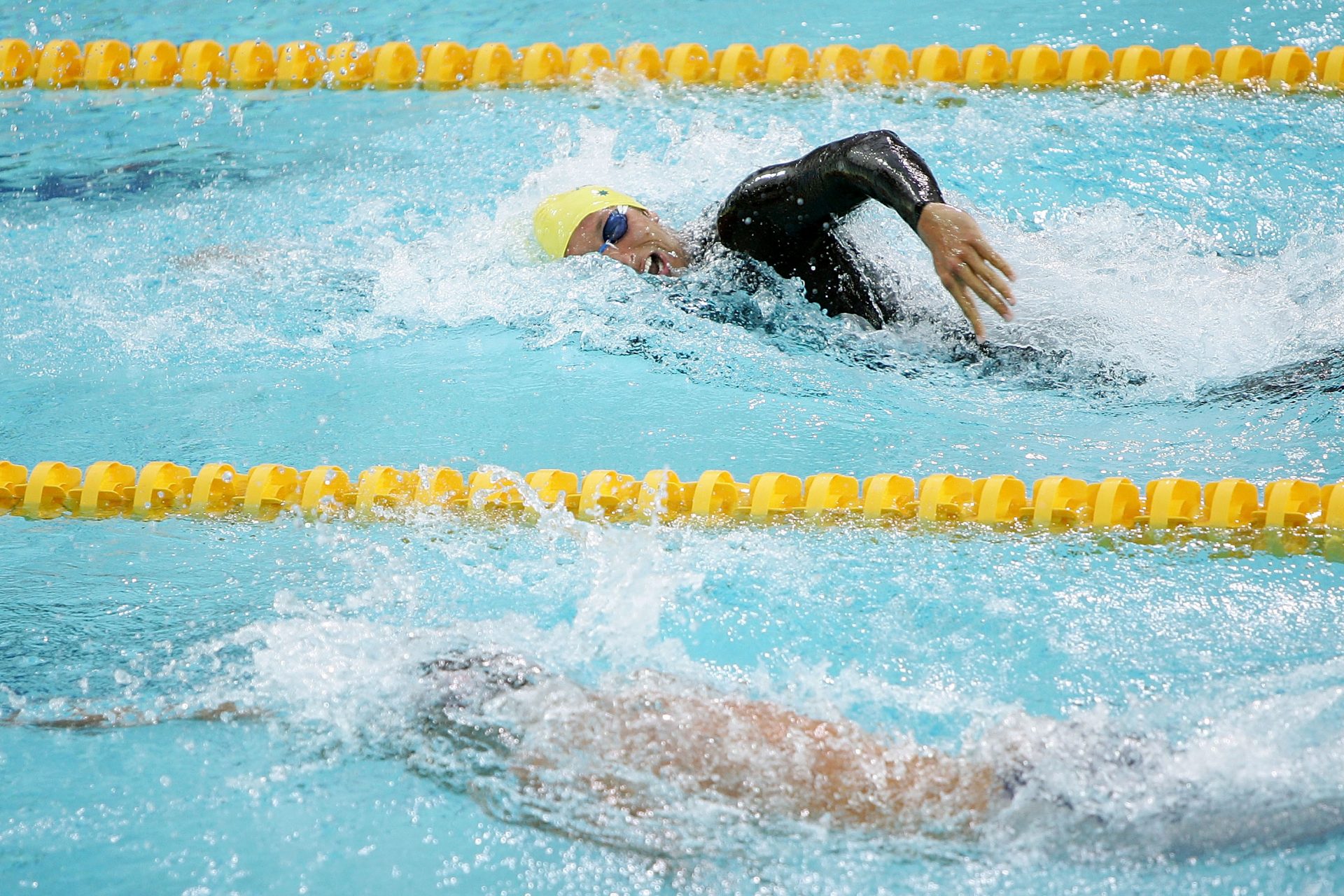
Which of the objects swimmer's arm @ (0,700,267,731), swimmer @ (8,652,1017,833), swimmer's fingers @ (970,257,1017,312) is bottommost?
swimmer's arm @ (0,700,267,731)

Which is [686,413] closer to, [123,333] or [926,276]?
[926,276]

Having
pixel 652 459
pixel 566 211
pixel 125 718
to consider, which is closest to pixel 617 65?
pixel 566 211

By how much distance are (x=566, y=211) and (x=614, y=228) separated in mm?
277

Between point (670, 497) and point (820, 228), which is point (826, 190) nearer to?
point (820, 228)

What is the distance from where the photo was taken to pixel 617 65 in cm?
545

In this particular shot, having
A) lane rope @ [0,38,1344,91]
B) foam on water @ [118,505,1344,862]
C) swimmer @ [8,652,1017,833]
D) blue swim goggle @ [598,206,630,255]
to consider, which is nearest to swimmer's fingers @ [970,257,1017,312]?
foam on water @ [118,505,1344,862]

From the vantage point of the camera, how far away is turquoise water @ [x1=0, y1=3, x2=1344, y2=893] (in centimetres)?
202

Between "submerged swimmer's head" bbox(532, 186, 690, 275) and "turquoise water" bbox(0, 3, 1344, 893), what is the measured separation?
0.08 meters

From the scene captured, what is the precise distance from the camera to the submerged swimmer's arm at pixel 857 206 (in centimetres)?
262

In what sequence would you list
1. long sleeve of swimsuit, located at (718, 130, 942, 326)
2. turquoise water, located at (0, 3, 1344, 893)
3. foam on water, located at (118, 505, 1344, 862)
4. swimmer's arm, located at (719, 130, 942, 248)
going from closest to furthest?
1. foam on water, located at (118, 505, 1344, 862)
2. turquoise water, located at (0, 3, 1344, 893)
3. swimmer's arm, located at (719, 130, 942, 248)
4. long sleeve of swimsuit, located at (718, 130, 942, 326)

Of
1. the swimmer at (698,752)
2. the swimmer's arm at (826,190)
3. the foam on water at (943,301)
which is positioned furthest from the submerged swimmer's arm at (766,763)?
the foam on water at (943,301)

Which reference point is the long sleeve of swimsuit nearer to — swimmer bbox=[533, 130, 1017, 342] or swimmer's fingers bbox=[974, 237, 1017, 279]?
swimmer bbox=[533, 130, 1017, 342]

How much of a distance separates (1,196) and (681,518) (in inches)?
140

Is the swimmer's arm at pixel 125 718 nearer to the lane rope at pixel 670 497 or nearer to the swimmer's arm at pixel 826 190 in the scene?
the lane rope at pixel 670 497
